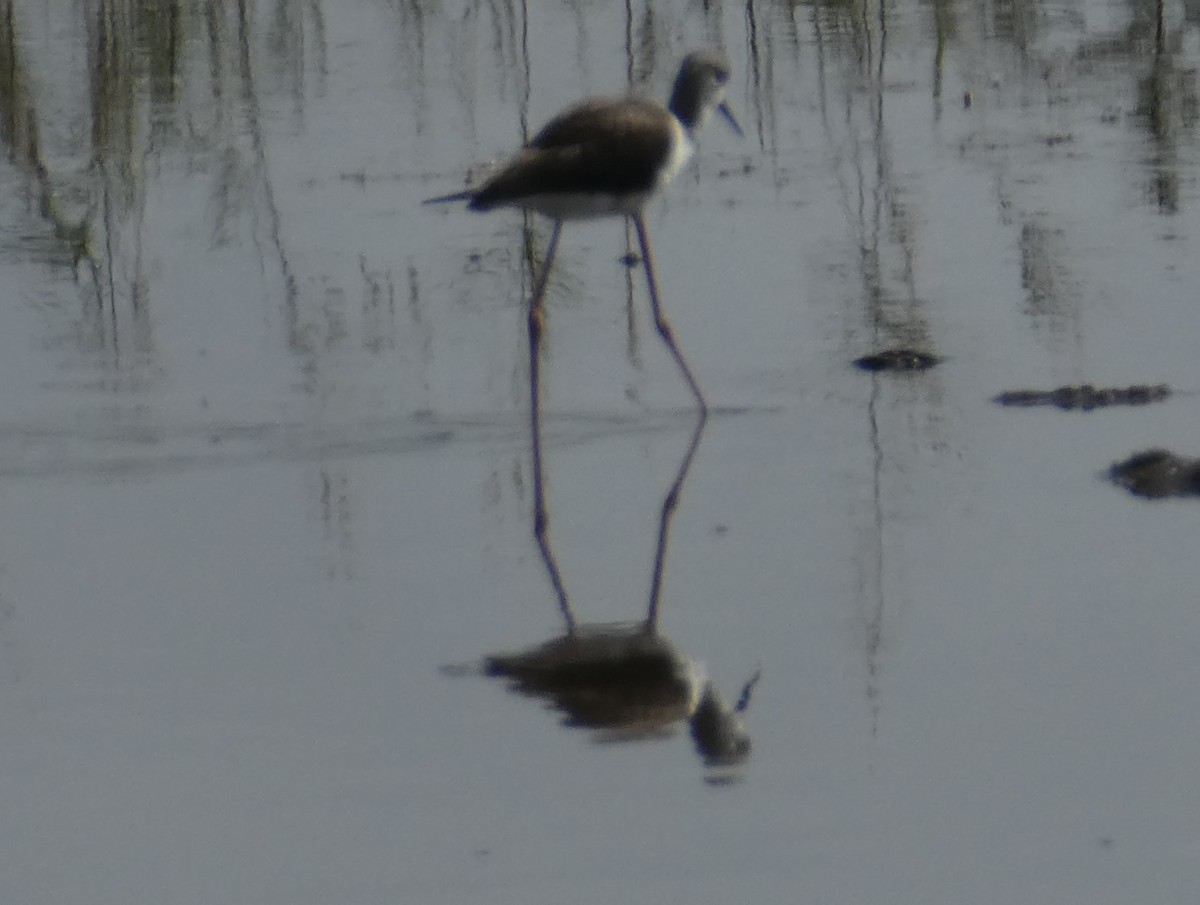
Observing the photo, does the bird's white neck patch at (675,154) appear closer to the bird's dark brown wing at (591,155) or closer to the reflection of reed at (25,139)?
the bird's dark brown wing at (591,155)

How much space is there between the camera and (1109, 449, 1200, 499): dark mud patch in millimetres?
5371

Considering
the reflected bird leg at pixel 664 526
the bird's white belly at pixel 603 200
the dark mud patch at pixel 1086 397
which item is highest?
the bird's white belly at pixel 603 200

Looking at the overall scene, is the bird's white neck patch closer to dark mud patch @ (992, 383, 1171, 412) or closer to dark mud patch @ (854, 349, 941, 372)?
dark mud patch @ (854, 349, 941, 372)

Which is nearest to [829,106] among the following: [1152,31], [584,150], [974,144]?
[974,144]

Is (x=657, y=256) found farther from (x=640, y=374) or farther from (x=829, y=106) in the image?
(x=829, y=106)

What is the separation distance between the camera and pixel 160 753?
4.23 meters

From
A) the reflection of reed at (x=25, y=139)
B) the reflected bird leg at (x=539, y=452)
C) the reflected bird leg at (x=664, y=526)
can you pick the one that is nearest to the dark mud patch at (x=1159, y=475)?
the reflected bird leg at (x=664, y=526)

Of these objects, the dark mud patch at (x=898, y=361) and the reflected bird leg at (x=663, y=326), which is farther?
→ the dark mud patch at (x=898, y=361)

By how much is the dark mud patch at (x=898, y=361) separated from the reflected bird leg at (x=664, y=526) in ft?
1.84

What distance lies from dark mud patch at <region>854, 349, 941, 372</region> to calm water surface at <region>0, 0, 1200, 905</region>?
0.10 m

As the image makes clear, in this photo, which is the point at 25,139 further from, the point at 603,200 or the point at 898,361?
the point at 898,361

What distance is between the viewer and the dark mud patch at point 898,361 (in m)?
6.52

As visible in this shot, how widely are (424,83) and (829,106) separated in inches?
71.6

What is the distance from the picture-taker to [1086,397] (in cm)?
613
